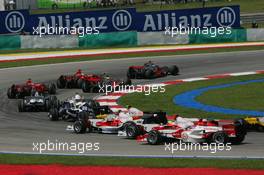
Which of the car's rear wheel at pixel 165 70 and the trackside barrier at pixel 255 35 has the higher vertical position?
the trackside barrier at pixel 255 35

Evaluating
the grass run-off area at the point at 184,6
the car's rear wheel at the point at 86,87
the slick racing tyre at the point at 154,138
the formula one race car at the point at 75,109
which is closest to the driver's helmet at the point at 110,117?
the formula one race car at the point at 75,109

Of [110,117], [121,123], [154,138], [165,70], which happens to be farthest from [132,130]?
[165,70]

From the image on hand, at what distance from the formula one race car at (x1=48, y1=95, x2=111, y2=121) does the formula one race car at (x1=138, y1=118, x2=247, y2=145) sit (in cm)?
332

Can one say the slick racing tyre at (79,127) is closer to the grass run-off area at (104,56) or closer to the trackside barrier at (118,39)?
the grass run-off area at (104,56)

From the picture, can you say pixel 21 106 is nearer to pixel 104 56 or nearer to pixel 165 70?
pixel 165 70

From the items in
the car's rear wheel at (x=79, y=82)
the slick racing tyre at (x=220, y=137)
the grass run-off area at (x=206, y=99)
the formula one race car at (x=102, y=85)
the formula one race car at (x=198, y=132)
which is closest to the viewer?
the slick racing tyre at (x=220, y=137)

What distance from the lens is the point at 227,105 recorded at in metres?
23.9

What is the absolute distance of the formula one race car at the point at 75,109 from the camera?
21.0m

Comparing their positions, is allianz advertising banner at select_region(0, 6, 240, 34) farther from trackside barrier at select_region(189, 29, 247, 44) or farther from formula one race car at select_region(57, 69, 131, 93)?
formula one race car at select_region(57, 69, 131, 93)

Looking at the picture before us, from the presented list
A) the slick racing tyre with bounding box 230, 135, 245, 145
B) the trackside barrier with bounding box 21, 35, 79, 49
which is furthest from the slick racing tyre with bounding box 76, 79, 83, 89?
the trackside barrier with bounding box 21, 35, 79, 49

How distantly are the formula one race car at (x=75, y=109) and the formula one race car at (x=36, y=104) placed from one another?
1.80 m

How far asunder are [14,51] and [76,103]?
2121 centimetres

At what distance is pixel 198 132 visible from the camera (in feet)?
56.3

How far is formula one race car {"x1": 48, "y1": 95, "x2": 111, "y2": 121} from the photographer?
20984 millimetres
